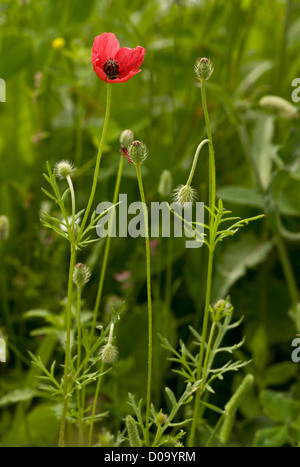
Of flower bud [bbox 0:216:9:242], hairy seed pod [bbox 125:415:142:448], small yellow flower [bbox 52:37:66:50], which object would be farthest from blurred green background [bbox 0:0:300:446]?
hairy seed pod [bbox 125:415:142:448]

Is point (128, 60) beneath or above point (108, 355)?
above

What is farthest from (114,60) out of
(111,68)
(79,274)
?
(79,274)

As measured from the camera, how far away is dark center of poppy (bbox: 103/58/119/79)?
488 mm

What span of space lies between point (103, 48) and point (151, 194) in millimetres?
487

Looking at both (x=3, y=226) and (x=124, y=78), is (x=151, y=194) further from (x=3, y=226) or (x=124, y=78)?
(x=124, y=78)

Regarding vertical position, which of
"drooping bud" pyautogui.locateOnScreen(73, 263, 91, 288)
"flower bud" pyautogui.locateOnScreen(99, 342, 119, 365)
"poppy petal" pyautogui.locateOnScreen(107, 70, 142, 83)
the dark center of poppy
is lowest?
"flower bud" pyautogui.locateOnScreen(99, 342, 119, 365)

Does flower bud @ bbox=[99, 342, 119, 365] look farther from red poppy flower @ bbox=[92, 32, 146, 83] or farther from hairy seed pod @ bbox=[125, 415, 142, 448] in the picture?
red poppy flower @ bbox=[92, 32, 146, 83]

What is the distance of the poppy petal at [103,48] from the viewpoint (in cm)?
49

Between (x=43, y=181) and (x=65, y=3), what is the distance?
1.13 feet

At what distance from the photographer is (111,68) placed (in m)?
0.49

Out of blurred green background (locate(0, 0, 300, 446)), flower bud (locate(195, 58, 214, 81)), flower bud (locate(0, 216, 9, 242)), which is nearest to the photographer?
flower bud (locate(195, 58, 214, 81))

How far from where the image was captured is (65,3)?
1130 mm

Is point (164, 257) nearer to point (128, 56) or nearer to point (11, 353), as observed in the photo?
point (11, 353)

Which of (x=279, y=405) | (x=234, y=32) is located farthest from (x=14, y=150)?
(x=279, y=405)
